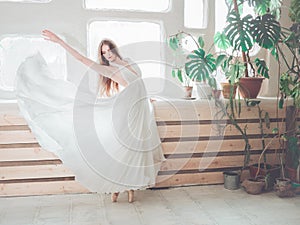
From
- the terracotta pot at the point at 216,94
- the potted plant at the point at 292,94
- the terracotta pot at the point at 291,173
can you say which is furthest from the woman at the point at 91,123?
the terracotta pot at the point at 291,173

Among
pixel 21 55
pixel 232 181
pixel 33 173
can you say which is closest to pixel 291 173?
pixel 232 181

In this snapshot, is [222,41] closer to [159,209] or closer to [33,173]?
[159,209]

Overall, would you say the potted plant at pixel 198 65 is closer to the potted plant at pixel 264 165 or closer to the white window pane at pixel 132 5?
the white window pane at pixel 132 5

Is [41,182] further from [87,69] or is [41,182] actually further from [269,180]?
[269,180]

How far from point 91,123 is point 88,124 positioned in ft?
0.08

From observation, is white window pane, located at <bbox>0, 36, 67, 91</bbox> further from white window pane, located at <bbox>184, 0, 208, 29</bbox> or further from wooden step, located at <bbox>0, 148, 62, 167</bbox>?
white window pane, located at <bbox>184, 0, 208, 29</bbox>

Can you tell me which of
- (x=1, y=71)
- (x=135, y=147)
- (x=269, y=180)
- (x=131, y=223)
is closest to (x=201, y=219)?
(x=131, y=223)

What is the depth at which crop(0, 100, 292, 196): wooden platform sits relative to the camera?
302cm

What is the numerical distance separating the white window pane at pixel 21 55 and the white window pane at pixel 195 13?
1291 millimetres

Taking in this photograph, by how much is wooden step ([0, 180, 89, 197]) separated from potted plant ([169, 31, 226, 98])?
4.58 ft

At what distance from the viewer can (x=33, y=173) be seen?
10.0 ft

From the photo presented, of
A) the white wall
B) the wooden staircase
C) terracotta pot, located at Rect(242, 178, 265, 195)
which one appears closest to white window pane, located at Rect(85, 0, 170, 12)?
the white wall

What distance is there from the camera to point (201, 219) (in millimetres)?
2621

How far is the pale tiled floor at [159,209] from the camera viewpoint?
102 inches
